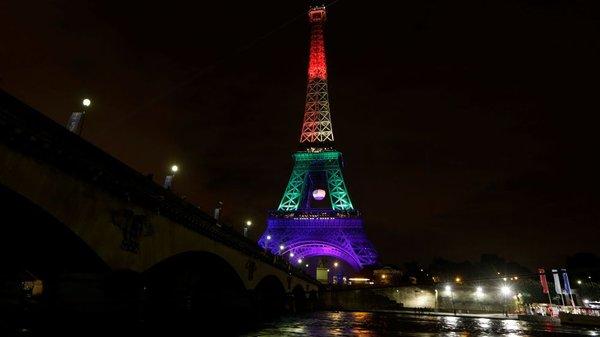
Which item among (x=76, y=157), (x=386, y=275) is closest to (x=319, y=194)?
(x=386, y=275)

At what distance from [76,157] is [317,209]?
74134mm

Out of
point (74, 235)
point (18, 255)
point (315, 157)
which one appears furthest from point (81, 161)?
point (315, 157)

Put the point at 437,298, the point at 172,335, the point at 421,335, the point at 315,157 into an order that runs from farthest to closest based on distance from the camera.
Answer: the point at 315,157 → the point at 437,298 → the point at 421,335 → the point at 172,335

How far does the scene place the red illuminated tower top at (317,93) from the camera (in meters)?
94.3

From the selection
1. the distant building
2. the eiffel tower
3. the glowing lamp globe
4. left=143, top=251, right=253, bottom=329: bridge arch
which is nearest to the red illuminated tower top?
the eiffel tower

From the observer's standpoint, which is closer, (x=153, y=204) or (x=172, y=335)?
(x=153, y=204)

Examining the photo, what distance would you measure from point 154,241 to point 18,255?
5.82 meters

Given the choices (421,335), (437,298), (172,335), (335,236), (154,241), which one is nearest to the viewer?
(154,241)

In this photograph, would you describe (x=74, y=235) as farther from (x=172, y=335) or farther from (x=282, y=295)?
(x=282, y=295)

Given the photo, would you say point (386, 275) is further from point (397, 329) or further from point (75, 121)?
point (75, 121)

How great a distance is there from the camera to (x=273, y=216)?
8112 cm

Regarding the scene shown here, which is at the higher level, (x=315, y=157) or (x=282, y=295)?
(x=315, y=157)

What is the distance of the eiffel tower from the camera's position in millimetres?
76938

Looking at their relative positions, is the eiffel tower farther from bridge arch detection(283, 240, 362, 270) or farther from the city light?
the city light
